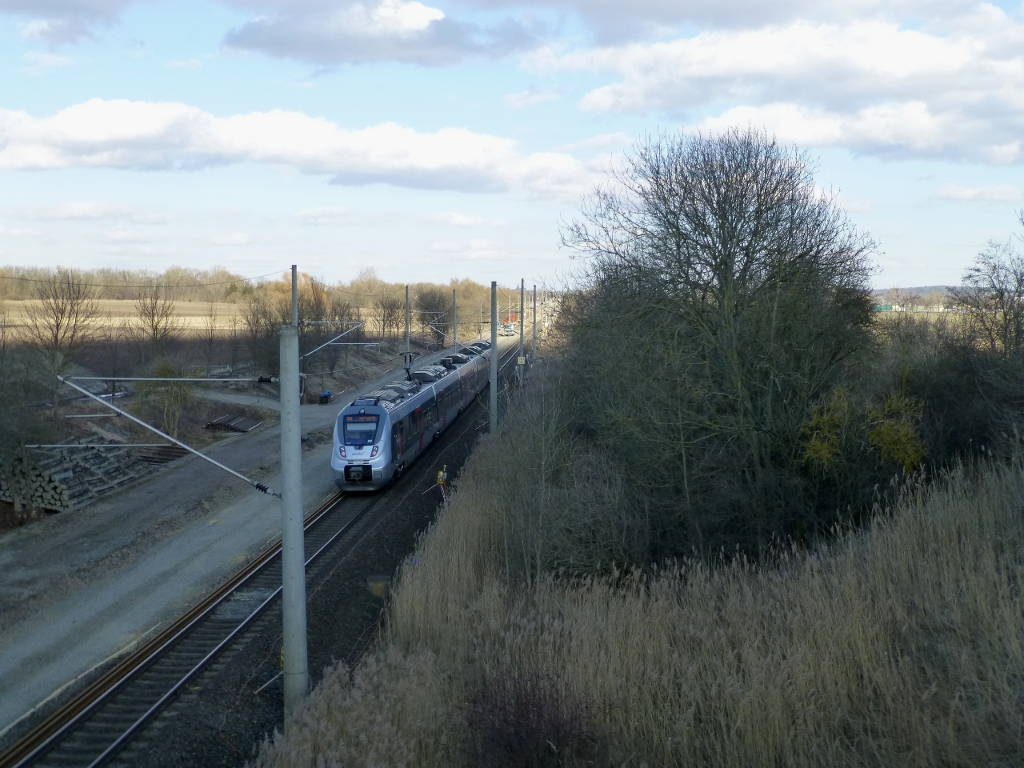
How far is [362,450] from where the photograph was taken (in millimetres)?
23703

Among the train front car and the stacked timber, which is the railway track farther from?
the stacked timber

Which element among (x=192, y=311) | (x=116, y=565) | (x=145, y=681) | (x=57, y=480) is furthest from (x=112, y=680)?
(x=192, y=311)

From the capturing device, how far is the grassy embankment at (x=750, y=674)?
5898 mm

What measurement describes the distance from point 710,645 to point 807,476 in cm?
1158

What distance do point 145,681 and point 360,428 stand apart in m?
12.3

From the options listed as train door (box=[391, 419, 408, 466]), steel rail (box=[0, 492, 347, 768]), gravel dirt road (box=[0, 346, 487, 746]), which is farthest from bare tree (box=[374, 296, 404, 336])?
steel rail (box=[0, 492, 347, 768])

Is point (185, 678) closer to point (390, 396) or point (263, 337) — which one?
point (390, 396)

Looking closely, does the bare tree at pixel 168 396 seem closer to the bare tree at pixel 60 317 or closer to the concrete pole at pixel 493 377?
the bare tree at pixel 60 317

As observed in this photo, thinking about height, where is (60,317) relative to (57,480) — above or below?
above

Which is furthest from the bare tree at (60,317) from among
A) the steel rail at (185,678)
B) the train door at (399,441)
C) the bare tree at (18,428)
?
the steel rail at (185,678)

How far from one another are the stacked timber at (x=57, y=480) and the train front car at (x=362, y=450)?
21.7 ft

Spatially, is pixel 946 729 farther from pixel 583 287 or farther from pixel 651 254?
pixel 583 287

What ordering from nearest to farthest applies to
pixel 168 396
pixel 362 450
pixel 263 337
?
pixel 362 450, pixel 168 396, pixel 263 337

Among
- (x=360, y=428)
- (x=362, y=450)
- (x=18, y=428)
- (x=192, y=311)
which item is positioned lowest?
(x=362, y=450)
